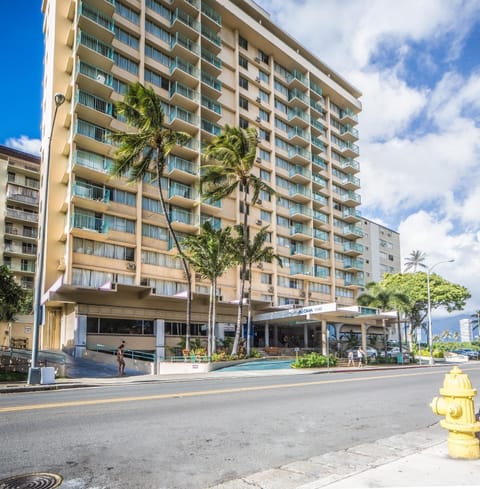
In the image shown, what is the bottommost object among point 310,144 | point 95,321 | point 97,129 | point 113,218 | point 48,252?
point 95,321

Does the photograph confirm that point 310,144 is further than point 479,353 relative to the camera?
No

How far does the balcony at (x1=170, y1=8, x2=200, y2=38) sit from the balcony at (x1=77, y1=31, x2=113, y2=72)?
8.58 m

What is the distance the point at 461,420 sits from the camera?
5.41m

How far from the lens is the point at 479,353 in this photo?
62.0 m

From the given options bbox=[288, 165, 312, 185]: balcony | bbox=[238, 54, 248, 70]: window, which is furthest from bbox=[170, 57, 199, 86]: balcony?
bbox=[288, 165, 312, 185]: balcony

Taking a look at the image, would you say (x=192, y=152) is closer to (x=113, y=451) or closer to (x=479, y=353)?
(x=113, y=451)

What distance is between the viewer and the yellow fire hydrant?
5.34m

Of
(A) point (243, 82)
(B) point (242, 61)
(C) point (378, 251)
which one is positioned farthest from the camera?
(C) point (378, 251)

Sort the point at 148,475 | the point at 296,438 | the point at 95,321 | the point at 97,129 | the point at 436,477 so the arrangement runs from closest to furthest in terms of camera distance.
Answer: the point at 436,477
the point at 148,475
the point at 296,438
the point at 95,321
the point at 97,129

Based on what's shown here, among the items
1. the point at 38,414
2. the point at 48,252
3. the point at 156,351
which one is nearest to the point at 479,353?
the point at 156,351

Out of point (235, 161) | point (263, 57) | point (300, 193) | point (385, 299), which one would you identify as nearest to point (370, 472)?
point (235, 161)

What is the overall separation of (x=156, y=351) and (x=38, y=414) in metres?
29.2

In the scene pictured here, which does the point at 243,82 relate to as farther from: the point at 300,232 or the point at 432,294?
the point at 432,294

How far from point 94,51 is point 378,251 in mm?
59952
